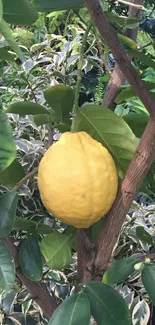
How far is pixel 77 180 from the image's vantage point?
1.58 ft

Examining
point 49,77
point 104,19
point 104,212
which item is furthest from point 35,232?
point 49,77

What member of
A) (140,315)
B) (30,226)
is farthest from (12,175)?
(140,315)

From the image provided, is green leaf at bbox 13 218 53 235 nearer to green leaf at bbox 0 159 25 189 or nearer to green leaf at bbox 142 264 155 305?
green leaf at bbox 0 159 25 189

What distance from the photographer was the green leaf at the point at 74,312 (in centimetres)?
46

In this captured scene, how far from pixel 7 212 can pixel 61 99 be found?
0.15 metres

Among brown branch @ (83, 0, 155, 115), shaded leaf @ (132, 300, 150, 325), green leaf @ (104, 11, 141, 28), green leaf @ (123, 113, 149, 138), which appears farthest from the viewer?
shaded leaf @ (132, 300, 150, 325)

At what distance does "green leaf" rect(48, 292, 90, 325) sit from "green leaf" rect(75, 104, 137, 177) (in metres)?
0.16

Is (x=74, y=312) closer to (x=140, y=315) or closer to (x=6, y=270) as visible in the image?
(x=6, y=270)

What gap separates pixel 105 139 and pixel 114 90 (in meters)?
0.11

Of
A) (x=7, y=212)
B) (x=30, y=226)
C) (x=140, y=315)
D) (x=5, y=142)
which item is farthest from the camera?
(x=140, y=315)

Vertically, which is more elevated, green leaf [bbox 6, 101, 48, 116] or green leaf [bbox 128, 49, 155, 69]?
green leaf [bbox 128, 49, 155, 69]

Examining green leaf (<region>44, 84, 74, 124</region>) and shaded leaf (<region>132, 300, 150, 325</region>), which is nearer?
green leaf (<region>44, 84, 74, 124</region>)

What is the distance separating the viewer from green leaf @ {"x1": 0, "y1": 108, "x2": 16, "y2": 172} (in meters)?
0.40

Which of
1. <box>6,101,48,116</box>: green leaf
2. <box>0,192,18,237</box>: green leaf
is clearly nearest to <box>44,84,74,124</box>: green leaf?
<box>6,101,48,116</box>: green leaf
